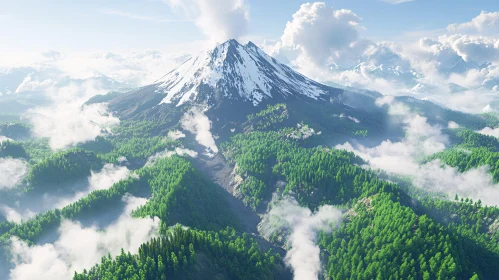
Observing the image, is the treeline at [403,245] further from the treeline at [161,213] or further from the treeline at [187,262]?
the treeline at [161,213]

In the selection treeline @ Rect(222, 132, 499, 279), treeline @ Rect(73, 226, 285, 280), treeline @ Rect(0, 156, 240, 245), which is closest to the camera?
treeline @ Rect(73, 226, 285, 280)

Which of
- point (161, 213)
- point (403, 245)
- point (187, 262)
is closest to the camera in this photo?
point (187, 262)

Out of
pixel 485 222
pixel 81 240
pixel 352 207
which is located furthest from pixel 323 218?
pixel 81 240

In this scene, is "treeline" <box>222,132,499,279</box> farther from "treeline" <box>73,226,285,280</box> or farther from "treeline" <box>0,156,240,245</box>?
"treeline" <box>0,156,240,245</box>

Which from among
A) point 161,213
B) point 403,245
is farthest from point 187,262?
point 403,245

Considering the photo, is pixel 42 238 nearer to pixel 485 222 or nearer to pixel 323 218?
→ pixel 323 218

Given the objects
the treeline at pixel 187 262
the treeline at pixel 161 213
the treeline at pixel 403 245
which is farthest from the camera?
the treeline at pixel 161 213

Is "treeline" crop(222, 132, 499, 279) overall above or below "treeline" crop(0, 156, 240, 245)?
above

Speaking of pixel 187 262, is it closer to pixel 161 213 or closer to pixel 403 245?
pixel 161 213

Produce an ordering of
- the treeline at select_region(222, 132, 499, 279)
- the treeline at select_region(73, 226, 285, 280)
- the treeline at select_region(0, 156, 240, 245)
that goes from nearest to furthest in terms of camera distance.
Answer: the treeline at select_region(73, 226, 285, 280), the treeline at select_region(222, 132, 499, 279), the treeline at select_region(0, 156, 240, 245)

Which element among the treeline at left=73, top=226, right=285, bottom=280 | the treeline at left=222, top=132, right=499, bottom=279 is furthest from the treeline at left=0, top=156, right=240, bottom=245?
the treeline at left=222, top=132, right=499, bottom=279

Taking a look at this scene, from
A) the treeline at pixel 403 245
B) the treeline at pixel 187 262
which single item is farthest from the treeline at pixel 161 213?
the treeline at pixel 403 245
